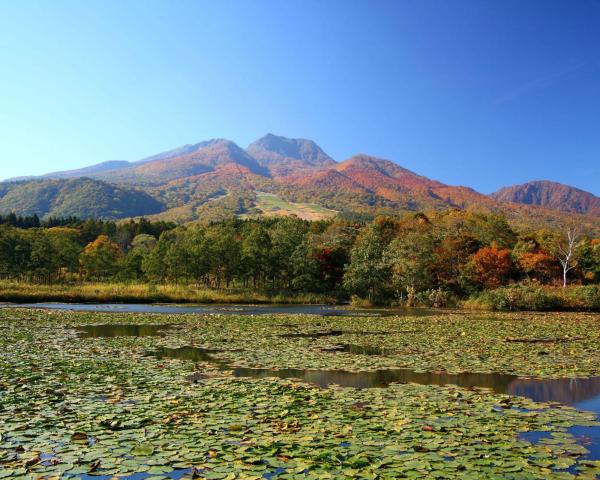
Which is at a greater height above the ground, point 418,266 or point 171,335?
point 418,266

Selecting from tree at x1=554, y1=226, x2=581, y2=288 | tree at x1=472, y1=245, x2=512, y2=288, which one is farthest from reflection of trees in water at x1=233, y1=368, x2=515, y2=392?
tree at x1=554, y1=226, x2=581, y2=288

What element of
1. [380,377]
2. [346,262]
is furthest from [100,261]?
[380,377]

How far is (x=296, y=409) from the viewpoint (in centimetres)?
1044

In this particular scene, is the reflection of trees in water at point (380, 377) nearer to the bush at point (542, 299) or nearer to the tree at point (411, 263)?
the bush at point (542, 299)

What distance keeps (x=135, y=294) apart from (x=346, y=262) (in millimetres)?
29422

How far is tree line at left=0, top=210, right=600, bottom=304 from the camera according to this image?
5991 centimetres

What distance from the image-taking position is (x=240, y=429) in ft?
29.4

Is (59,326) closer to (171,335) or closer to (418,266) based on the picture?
(171,335)

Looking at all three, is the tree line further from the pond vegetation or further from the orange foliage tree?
the pond vegetation

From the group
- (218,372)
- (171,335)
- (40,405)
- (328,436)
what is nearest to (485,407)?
(328,436)

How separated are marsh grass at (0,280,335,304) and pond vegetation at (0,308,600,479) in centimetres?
3432

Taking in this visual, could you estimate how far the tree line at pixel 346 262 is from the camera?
59906mm

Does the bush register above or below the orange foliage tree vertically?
below

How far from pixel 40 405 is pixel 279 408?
16.9ft
